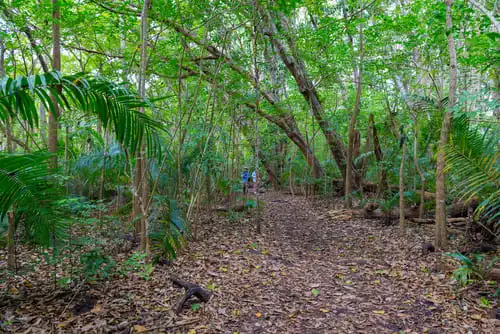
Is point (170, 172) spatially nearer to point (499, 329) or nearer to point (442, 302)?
point (442, 302)

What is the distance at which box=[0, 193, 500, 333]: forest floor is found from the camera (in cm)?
299

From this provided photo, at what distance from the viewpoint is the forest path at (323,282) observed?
10.3ft

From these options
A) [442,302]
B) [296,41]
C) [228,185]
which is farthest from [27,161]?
[296,41]

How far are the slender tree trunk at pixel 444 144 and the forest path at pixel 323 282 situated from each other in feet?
1.44

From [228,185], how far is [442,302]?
5411 mm

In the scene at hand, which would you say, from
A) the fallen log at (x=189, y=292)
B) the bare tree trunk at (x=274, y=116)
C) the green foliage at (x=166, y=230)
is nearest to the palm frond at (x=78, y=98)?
the fallen log at (x=189, y=292)

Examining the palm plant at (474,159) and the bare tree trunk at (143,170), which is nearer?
the palm plant at (474,159)

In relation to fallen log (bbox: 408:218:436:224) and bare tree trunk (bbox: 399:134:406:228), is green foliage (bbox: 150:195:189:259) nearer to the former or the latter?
bare tree trunk (bbox: 399:134:406:228)

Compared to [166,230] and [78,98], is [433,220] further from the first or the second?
[78,98]

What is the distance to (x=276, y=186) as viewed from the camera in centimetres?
1586

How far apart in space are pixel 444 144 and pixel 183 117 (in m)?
4.29

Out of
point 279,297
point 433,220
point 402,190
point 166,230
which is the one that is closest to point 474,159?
point 402,190

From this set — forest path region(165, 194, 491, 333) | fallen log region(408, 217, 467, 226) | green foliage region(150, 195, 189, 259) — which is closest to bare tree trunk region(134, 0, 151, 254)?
green foliage region(150, 195, 189, 259)

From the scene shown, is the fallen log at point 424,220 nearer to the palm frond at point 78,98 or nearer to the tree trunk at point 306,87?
the tree trunk at point 306,87
